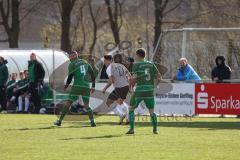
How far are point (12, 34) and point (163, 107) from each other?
21.5 metres

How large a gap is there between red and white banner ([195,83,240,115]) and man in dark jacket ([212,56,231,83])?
0.94 m

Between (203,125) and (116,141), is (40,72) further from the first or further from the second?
(116,141)

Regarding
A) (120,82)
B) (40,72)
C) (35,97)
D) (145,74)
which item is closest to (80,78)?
(120,82)

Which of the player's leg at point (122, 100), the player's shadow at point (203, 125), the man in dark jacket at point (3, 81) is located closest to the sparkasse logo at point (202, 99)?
the player's shadow at point (203, 125)

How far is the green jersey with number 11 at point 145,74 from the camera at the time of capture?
20672mm

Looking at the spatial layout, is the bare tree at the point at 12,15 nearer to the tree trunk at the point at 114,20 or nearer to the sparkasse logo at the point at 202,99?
the tree trunk at the point at 114,20

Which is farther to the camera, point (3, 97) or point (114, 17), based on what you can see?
point (114, 17)

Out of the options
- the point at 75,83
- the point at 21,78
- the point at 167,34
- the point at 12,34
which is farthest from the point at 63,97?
the point at 12,34

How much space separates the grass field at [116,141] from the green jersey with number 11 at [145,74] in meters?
1.16

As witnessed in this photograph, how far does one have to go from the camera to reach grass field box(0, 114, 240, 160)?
1533 centimetres

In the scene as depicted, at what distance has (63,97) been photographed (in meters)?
34.1

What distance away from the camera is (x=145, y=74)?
68.1 ft

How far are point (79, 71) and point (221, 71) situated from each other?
728cm

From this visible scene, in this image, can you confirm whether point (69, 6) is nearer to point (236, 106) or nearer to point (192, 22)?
point (192, 22)
